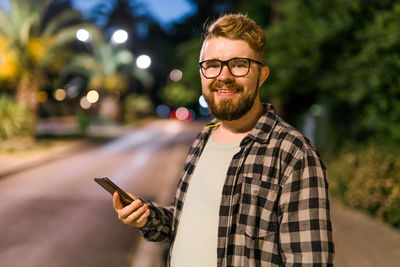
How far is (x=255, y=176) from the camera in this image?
1487 millimetres

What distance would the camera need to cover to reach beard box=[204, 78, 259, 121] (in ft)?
5.35

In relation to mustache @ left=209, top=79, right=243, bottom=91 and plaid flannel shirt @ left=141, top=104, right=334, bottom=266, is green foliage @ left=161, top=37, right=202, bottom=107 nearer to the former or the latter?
A: mustache @ left=209, top=79, right=243, bottom=91

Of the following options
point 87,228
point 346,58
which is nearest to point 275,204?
point 87,228

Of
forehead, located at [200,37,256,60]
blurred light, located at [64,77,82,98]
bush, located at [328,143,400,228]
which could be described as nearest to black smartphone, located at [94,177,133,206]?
forehead, located at [200,37,256,60]

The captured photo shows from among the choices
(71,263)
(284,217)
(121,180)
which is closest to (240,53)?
(284,217)

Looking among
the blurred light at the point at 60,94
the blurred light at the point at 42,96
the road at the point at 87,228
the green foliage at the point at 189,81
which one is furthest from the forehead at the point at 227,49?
the blurred light at the point at 60,94

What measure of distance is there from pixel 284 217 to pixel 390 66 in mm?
4809

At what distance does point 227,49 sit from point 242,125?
0.36 m

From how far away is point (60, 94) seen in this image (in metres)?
45.2

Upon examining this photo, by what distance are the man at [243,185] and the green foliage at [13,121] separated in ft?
50.7

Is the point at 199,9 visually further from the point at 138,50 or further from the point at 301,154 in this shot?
the point at 138,50

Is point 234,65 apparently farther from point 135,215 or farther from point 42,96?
point 42,96

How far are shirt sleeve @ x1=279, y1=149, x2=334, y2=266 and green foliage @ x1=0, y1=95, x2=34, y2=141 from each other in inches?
631

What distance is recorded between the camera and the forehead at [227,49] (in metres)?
1.60
